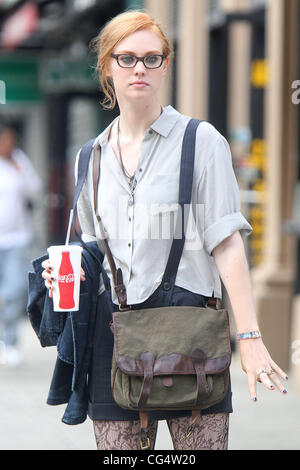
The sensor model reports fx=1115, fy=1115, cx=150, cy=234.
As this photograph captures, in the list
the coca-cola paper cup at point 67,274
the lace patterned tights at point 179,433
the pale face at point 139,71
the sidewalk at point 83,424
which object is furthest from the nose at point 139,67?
the sidewalk at point 83,424

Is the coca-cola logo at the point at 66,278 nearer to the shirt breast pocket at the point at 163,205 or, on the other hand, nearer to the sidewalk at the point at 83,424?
the shirt breast pocket at the point at 163,205

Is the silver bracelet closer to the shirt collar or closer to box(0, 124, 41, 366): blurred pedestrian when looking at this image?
the shirt collar

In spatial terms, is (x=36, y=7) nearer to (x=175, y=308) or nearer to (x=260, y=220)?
(x=260, y=220)

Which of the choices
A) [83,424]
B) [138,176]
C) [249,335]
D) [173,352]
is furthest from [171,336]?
[83,424]

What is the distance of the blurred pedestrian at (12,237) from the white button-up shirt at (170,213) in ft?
19.3

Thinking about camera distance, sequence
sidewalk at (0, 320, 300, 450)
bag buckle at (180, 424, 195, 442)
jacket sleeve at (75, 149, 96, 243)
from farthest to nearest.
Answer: sidewalk at (0, 320, 300, 450)
jacket sleeve at (75, 149, 96, 243)
bag buckle at (180, 424, 195, 442)

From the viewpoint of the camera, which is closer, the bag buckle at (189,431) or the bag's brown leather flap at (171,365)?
the bag's brown leather flap at (171,365)

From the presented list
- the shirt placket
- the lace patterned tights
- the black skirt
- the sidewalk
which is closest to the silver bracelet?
the black skirt

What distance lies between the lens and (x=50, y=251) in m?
3.34

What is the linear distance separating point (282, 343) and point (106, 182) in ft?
17.5

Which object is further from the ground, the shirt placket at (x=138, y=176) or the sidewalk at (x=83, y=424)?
the shirt placket at (x=138, y=176)

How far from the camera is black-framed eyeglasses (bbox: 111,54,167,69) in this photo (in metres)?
3.33

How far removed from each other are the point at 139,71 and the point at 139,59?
0.04 metres

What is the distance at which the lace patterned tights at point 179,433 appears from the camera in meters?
3.32
